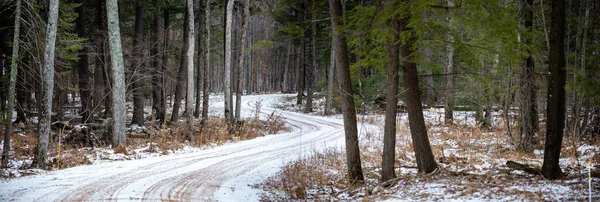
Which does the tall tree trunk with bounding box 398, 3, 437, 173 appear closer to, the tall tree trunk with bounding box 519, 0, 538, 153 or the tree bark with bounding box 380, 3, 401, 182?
the tree bark with bounding box 380, 3, 401, 182

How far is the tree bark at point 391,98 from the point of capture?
6.94m

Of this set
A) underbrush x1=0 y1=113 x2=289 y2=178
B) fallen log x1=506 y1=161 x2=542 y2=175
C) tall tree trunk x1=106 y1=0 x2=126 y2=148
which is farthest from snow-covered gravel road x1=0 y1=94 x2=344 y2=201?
fallen log x1=506 y1=161 x2=542 y2=175

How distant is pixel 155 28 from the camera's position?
892 inches

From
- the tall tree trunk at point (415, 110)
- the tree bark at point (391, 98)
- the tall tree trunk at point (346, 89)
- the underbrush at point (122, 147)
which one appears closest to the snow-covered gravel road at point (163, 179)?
the underbrush at point (122, 147)

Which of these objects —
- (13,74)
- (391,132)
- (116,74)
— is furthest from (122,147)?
(391,132)

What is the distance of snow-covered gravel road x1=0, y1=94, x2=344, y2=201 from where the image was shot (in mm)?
7008

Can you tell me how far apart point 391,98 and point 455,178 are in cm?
200

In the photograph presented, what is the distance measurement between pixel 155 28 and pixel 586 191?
22350 millimetres

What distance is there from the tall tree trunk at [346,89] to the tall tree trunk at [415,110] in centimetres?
120

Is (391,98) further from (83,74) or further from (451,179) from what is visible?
(83,74)

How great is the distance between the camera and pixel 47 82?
371 inches

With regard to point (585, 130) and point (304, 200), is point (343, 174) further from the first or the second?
point (585, 130)

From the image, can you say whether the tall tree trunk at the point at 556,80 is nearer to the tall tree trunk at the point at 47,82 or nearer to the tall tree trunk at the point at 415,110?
the tall tree trunk at the point at 415,110

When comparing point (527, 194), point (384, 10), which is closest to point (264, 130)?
point (384, 10)
